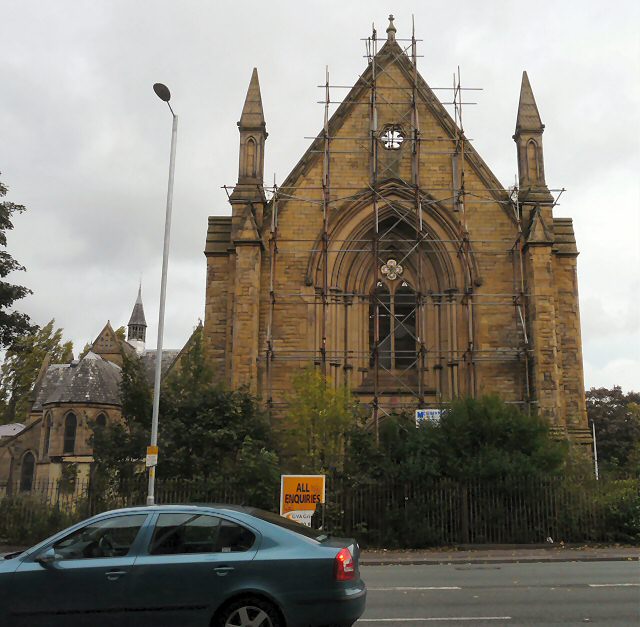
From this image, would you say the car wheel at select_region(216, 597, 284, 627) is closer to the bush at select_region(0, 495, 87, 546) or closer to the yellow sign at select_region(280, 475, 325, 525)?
the yellow sign at select_region(280, 475, 325, 525)

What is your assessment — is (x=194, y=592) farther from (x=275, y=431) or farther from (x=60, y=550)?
(x=275, y=431)

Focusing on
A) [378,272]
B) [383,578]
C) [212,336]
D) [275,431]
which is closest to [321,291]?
[378,272]

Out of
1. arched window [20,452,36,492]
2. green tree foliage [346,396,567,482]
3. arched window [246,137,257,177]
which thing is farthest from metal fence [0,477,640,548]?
arched window [20,452,36,492]

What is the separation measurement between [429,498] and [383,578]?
5.94 meters

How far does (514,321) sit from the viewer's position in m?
23.5

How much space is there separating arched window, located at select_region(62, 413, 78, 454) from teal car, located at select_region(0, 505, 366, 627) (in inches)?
1474

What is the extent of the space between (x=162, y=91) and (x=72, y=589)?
12632 millimetres

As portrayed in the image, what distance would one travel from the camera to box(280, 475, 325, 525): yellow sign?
15.9m

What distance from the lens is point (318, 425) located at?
19797 mm

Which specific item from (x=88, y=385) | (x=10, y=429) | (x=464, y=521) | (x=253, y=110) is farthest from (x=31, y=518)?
(x=10, y=429)

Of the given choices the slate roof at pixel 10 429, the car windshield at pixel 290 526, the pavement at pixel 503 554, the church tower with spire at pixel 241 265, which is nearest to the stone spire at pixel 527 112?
the church tower with spire at pixel 241 265

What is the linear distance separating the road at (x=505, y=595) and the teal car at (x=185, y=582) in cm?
184

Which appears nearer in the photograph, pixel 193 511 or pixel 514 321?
pixel 193 511

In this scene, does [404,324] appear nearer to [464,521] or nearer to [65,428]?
[464,521]
